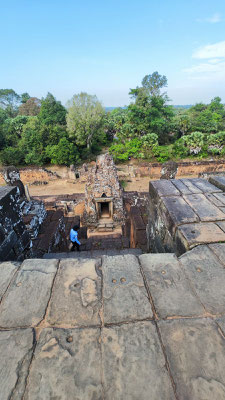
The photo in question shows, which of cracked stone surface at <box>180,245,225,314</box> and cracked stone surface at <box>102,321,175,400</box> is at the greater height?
cracked stone surface at <box>180,245,225,314</box>

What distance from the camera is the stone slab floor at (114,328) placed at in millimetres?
795

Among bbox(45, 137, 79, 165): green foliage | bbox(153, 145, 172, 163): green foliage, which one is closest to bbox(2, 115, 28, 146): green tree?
bbox(45, 137, 79, 165): green foliage

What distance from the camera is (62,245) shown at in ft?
15.8

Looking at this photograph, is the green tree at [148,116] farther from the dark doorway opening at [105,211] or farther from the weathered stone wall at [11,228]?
the weathered stone wall at [11,228]

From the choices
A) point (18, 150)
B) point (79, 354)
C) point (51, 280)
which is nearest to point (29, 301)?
point (51, 280)

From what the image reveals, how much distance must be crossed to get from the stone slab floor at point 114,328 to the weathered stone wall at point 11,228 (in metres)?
0.74

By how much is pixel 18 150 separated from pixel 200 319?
806 inches

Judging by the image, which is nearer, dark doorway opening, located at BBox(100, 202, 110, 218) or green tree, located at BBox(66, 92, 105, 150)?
dark doorway opening, located at BBox(100, 202, 110, 218)

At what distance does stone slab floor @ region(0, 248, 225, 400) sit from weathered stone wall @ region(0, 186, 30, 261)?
741 mm

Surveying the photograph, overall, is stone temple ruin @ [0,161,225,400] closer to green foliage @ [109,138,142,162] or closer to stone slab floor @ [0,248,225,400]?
stone slab floor @ [0,248,225,400]

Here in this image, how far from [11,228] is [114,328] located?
5.97 feet

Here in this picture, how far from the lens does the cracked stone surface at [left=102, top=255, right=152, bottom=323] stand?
3.51ft

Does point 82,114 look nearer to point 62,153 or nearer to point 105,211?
point 62,153

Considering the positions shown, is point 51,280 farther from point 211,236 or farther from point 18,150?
point 18,150
